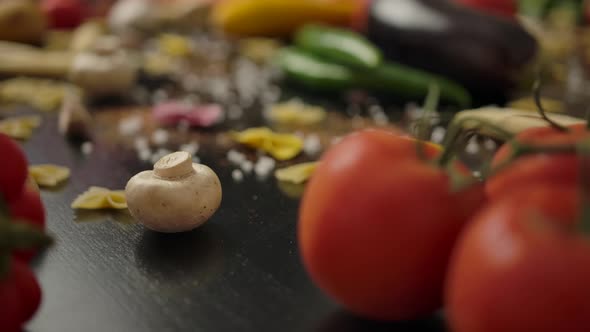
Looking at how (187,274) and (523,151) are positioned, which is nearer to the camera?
(523,151)

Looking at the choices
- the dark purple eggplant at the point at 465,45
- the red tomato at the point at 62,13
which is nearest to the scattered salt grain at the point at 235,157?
the dark purple eggplant at the point at 465,45

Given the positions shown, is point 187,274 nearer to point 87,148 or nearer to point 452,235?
point 452,235

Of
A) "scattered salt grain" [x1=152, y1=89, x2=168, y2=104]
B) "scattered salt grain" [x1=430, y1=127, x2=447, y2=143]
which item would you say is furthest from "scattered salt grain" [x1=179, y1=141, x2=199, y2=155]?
"scattered salt grain" [x1=430, y1=127, x2=447, y2=143]

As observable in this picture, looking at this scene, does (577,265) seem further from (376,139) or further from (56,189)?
(56,189)

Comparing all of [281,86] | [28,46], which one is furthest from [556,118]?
[28,46]

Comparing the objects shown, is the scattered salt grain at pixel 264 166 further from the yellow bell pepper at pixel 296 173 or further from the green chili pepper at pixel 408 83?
the green chili pepper at pixel 408 83

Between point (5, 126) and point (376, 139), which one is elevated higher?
point (376, 139)

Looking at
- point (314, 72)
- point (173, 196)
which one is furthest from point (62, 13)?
point (173, 196)

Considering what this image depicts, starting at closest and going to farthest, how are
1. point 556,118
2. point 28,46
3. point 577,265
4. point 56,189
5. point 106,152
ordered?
point 577,265 < point 556,118 < point 56,189 < point 106,152 < point 28,46
